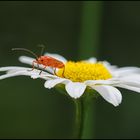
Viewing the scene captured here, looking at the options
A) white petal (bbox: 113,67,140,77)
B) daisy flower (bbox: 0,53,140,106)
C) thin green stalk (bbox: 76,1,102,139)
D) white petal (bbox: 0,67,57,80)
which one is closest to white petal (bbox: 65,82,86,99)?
daisy flower (bbox: 0,53,140,106)

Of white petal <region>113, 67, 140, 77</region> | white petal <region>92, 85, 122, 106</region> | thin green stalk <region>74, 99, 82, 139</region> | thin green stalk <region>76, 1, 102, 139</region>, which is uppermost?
thin green stalk <region>76, 1, 102, 139</region>

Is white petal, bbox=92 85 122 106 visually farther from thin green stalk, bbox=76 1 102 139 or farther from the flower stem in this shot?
thin green stalk, bbox=76 1 102 139

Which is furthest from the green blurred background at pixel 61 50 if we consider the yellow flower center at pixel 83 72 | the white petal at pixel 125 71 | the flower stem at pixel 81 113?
the flower stem at pixel 81 113

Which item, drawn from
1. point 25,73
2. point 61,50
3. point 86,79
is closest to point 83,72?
point 86,79

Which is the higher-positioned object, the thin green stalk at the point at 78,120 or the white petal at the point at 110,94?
the white petal at the point at 110,94

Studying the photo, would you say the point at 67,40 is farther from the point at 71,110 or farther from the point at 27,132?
the point at 27,132

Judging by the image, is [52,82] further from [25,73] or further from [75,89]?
[25,73]

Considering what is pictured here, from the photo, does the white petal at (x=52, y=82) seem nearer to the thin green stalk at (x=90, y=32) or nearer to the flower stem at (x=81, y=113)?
the flower stem at (x=81, y=113)
